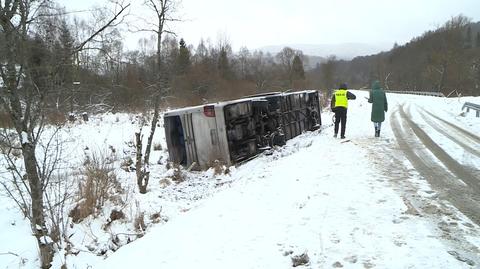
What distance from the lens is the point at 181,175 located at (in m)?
10.9

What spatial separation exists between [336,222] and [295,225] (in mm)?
519

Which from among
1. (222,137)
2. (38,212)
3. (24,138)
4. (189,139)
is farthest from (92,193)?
(189,139)

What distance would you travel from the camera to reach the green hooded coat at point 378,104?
11.7 m

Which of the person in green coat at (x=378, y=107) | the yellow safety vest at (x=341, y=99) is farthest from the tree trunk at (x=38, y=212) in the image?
the person in green coat at (x=378, y=107)

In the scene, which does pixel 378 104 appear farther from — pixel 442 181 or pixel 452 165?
pixel 442 181

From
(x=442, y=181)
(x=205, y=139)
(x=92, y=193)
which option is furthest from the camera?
(x=205, y=139)

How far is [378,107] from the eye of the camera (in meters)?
11.9

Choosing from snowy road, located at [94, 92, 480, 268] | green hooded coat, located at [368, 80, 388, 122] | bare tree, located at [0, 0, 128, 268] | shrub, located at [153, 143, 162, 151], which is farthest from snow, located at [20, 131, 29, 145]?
green hooded coat, located at [368, 80, 388, 122]

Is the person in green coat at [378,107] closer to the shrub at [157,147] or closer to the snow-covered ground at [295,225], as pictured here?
the snow-covered ground at [295,225]

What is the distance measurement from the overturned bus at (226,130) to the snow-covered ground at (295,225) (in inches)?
72.2

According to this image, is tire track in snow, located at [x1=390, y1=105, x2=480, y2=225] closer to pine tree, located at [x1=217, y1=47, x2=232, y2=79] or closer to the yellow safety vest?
the yellow safety vest

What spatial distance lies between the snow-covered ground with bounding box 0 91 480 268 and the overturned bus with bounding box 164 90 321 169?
1.83 metres

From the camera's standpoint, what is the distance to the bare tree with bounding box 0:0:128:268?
19.4ft

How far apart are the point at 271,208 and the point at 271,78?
2066 inches
